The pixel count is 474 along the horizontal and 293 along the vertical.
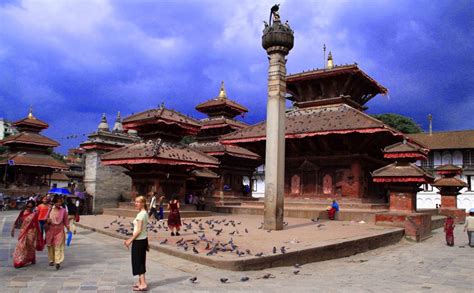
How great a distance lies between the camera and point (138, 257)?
23.8 feet

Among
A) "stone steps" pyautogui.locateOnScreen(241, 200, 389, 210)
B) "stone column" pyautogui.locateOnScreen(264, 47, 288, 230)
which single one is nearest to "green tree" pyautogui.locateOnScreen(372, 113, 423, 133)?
"stone steps" pyautogui.locateOnScreen(241, 200, 389, 210)

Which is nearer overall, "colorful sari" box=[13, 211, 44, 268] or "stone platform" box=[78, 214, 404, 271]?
"colorful sari" box=[13, 211, 44, 268]

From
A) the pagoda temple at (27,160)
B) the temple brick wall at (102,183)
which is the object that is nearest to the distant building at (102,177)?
the temple brick wall at (102,183)

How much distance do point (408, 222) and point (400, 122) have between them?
5609 centimetres

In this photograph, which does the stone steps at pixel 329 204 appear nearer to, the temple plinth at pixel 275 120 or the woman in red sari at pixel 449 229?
→ the woman in red sari at pixel 449 229

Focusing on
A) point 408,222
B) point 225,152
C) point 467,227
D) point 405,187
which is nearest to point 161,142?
point 225,152

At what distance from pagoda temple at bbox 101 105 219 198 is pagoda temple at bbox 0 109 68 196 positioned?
18.8 meters

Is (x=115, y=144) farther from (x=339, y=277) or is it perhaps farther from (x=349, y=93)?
(x=339, y=277)

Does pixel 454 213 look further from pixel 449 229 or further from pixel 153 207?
pixel 153 207

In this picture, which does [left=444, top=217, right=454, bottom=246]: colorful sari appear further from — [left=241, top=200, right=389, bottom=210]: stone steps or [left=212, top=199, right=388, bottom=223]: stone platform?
[left=241, top=200, right=389, bottom=210]: stone steps

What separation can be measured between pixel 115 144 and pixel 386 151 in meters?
24.3

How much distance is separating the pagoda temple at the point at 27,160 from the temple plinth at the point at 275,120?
102 ft

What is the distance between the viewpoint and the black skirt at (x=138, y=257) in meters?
7.15

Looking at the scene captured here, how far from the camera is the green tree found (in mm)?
67625
